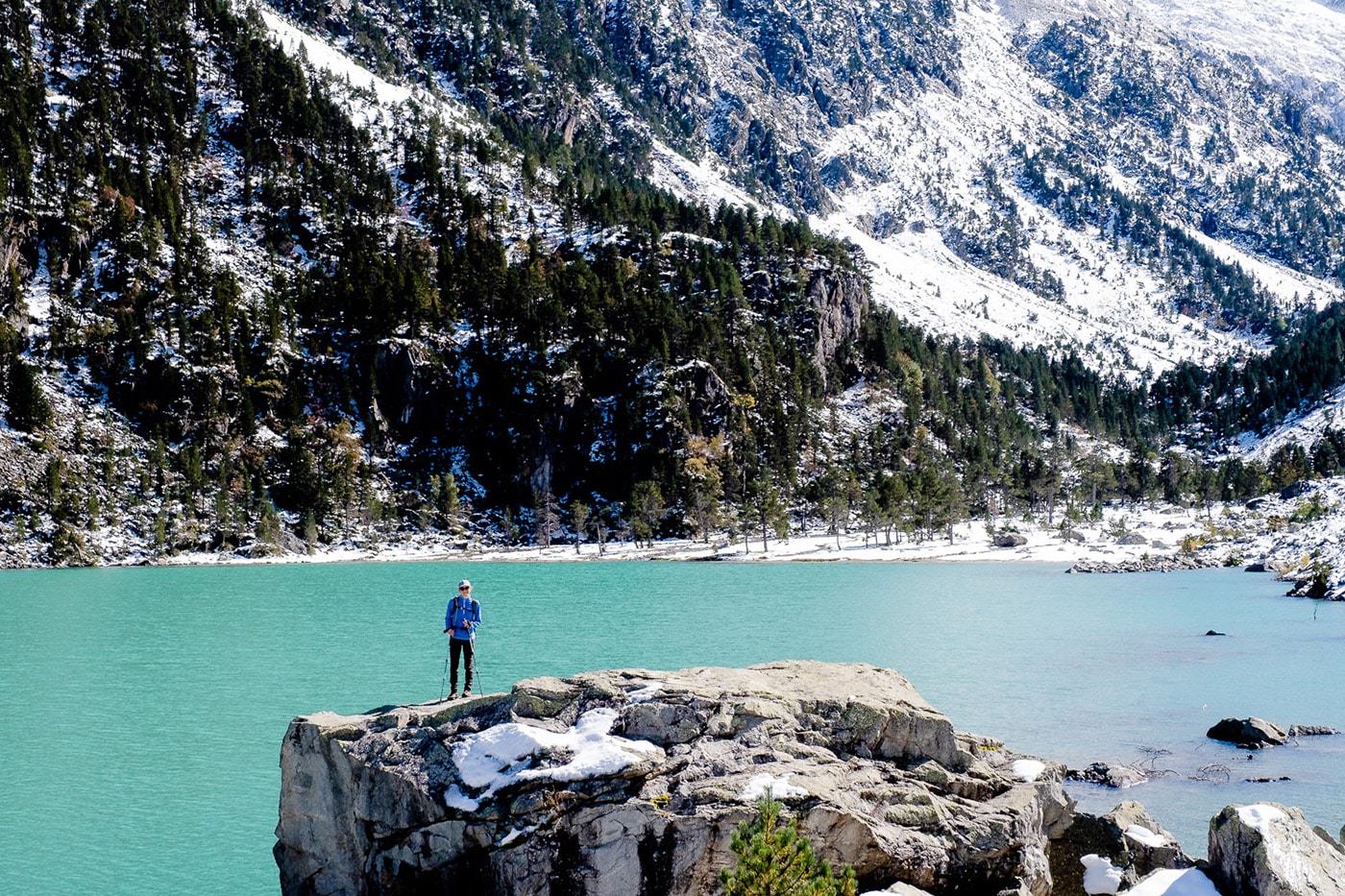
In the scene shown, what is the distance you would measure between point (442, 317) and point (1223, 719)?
169605mm

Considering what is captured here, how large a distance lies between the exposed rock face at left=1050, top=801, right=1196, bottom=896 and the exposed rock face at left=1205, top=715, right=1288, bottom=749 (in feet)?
39.1

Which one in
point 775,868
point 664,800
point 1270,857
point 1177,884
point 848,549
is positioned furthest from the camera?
point 848,549

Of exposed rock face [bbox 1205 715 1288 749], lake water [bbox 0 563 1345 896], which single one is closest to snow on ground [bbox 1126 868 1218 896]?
lake water [bbox 0 563 1345 896]

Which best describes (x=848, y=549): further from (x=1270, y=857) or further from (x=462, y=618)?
(x=1270, y=857)

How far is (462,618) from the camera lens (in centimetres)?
2288

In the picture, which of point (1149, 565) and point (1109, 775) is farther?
point (1149, 565)

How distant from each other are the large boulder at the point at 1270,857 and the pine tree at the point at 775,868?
7.44 m

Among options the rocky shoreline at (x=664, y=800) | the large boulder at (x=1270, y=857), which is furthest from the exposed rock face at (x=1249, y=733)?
the large boulder at (x=1270, y=857)

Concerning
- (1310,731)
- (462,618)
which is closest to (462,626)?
(462,618)

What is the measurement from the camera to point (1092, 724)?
34781mm

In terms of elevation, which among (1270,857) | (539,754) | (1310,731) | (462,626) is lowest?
(1310,731)

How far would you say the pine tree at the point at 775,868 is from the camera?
39.4 ft

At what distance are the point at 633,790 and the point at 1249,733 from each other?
25.7m

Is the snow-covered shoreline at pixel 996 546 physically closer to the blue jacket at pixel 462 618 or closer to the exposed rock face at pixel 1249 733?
the exposed rock face at pixel 1249 733
